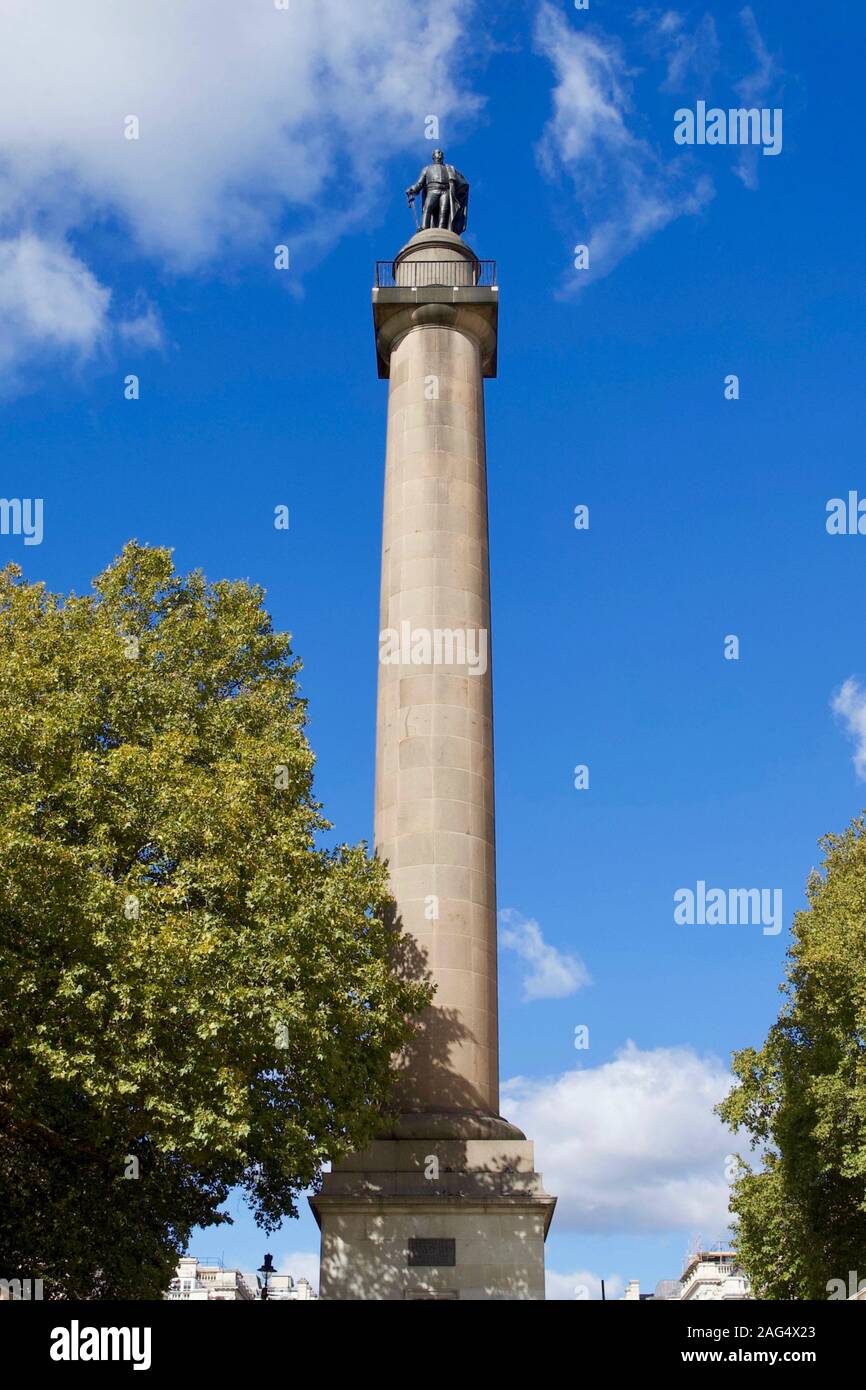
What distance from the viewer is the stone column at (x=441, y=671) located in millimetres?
29328

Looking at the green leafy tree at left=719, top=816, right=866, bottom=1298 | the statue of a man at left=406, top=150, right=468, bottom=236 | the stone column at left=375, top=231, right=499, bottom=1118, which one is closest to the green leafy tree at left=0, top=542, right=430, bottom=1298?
the stone column at left=375, top=231, right=499, bottom=1118

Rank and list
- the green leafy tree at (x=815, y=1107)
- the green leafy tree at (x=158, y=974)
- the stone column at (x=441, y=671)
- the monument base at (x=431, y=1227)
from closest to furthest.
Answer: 1. the green leafy tree at (x=158, y=974)
2. the monument base at (x=431, y=1227)
3. the stone column at (x=441, y=671)
4. the green leafy tree at (x=815, y=1107)

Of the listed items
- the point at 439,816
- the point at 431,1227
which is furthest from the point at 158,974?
the point at 439,816

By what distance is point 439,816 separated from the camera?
30.8 m

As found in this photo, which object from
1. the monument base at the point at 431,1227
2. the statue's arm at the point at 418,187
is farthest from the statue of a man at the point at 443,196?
the monument base at the point at 431,1227

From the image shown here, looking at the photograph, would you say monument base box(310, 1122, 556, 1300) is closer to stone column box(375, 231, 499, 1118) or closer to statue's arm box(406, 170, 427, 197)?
stone column box(375, 231, 499, 1118)

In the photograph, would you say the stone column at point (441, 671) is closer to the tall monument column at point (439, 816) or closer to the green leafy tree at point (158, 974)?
the tall monument column at point (439, 816)

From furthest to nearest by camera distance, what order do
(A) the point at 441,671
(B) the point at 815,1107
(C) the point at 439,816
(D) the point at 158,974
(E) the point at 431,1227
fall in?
(B) the point at 815,1107 → (A) the point at 441,671 → (C) the point at 439,816 → (E) the point at 431,1227 → (D) the point at 158,974

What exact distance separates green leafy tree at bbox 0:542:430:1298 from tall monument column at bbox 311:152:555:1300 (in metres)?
1.27

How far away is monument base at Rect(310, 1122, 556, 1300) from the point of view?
2622 cm

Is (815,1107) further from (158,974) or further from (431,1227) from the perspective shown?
(158,974)

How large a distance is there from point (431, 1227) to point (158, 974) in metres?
8.06

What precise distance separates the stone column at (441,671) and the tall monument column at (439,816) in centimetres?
4
